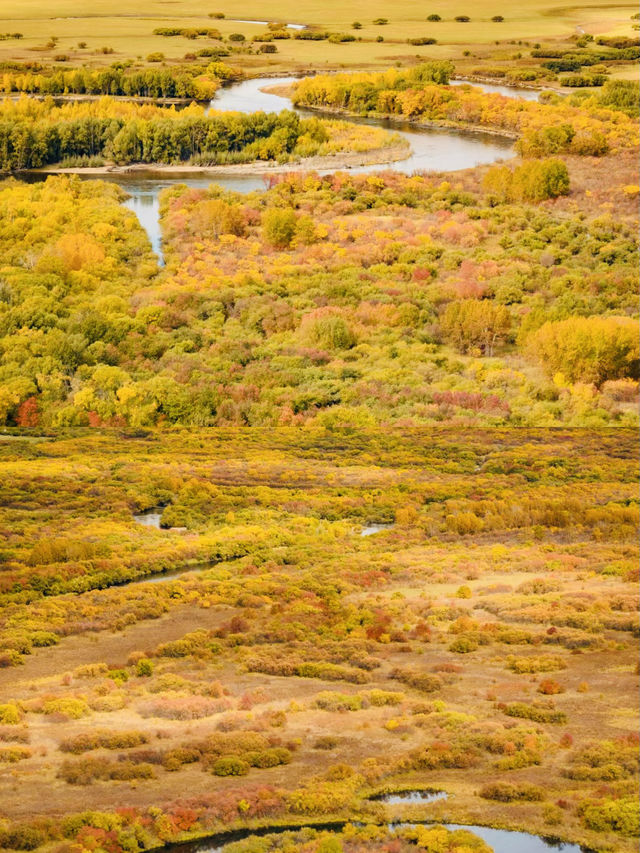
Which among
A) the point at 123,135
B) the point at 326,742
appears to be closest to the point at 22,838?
the point at 326,742

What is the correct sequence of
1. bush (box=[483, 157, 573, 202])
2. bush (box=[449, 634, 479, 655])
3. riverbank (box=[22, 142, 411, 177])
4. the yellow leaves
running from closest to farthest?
bush (box=[449, 634, 479, 655]) → the yellow leaves → riverbank (box=[22, 142, 411, 177]) → bush (box=[483, 157, 573, 202])

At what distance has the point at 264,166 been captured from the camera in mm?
24500

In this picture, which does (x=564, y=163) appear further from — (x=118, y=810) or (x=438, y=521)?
(x=118, y=810)

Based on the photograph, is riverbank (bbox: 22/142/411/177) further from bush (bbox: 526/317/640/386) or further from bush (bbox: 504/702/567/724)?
bush (bbox: 504/702/567/724)

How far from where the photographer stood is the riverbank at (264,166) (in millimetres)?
23484

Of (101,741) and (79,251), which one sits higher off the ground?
(79,251)

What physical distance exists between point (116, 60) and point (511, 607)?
13.6 m

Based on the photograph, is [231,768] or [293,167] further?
[293,167]

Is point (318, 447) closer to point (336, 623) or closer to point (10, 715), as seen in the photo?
point (336, 623)

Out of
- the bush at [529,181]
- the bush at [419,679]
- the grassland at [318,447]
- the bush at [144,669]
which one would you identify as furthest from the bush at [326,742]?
the bush at [529,181]

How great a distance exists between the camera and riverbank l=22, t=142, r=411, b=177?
23484 mm

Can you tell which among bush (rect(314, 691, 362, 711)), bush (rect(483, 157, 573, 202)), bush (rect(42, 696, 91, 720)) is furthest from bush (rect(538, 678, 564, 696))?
bush (rect(483, 157, 573, 202))

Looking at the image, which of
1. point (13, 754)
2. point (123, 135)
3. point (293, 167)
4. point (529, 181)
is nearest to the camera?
point (13, 754)

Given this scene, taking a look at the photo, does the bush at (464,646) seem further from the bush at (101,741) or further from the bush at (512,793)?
the bush at (101,741)
